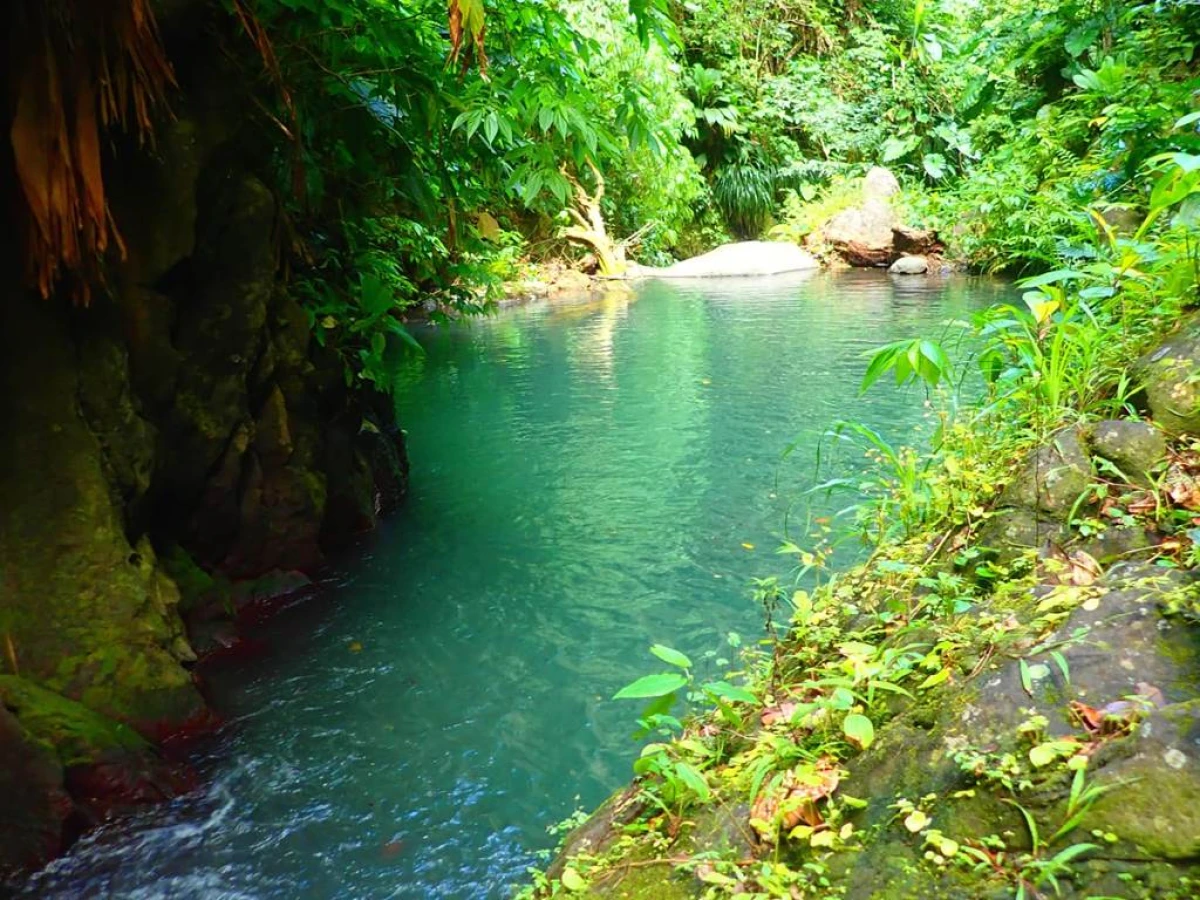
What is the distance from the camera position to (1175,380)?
96.3 inches

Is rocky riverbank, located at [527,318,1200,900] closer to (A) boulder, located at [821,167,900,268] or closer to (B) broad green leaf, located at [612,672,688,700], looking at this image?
(B) broad green leaf, located at [612,672,688,700]

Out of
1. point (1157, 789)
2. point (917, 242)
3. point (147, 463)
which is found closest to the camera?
point (1157, 789)

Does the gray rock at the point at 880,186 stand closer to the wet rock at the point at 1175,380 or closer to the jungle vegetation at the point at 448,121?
the jungle vegetation at the point at 448,121

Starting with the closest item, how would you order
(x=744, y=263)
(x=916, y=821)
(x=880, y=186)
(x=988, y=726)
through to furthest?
1. (x=916, y=821)
2. (x=988, y=726)
3. (x=880, y=186)
4. (x=744, y=263)

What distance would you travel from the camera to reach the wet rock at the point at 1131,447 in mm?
2289

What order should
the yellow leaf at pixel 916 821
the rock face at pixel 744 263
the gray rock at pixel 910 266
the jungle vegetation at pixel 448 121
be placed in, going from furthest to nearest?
the rock face at pixel 744 263
the gray rock at pixel 910 266
the jungle vegetation at pixel 448 121
the yellow leaf at pixel 916 821

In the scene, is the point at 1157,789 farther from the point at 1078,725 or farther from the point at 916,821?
the point at 916,821

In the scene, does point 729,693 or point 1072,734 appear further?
point 729,693

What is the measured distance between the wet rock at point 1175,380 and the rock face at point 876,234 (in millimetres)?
16024

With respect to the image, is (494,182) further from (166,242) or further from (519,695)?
(519,695)

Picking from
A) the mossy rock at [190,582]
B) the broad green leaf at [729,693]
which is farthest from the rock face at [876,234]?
the broad green leaf at [729,693]

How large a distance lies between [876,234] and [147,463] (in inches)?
682

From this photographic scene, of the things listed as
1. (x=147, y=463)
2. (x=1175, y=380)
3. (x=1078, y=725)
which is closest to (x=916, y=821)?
(x=1078, y=725)

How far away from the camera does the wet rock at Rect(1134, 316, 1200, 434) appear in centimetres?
236
